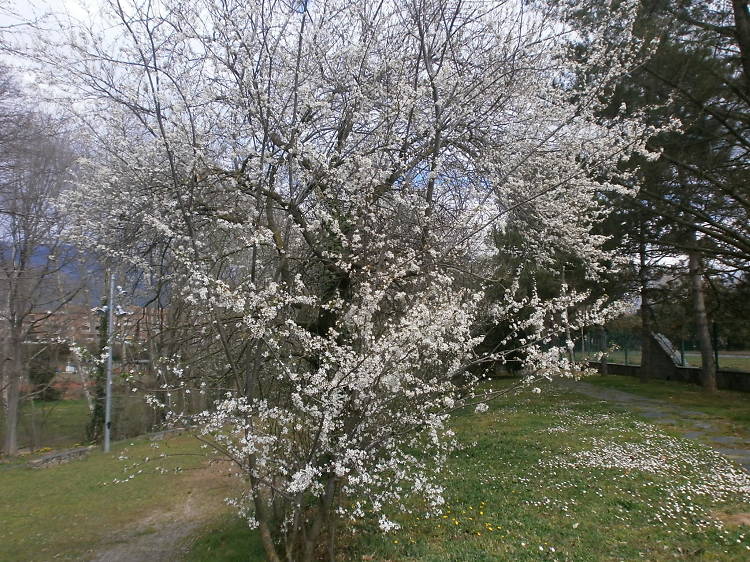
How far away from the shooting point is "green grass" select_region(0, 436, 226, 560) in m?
6.37

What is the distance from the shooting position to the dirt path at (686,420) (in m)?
7.12

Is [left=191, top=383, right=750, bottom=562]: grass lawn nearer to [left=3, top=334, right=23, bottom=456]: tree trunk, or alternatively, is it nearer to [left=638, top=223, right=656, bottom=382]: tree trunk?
[left=638, top=223, right=656, bottom=382]: tree trunk

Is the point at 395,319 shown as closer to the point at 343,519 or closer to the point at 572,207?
the point at 343,519

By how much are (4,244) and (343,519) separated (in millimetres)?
12695

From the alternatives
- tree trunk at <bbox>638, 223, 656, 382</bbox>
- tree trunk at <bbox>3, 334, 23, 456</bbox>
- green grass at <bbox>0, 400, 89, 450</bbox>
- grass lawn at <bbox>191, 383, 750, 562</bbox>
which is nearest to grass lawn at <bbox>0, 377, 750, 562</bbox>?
grass lawn at <bbox>191, 383, 750, 562</bbox>

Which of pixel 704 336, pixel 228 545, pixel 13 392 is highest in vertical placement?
pixel 704 336

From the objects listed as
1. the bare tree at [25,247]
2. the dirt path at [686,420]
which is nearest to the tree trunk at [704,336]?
the dirt path at [686,420]

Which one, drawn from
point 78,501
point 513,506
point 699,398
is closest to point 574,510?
point 513,506

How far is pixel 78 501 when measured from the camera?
8.33 m

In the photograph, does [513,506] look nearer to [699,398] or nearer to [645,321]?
Result: [699,398]

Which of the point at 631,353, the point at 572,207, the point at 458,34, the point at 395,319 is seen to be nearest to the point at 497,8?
the point at 458,34

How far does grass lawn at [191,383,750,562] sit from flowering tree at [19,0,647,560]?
542 millimetres

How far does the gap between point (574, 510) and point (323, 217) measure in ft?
12.2

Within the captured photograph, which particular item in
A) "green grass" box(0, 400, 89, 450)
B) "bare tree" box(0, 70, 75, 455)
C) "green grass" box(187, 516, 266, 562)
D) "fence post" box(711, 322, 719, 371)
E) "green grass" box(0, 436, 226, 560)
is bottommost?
"green grass" box(0, 400, 89, 450)
